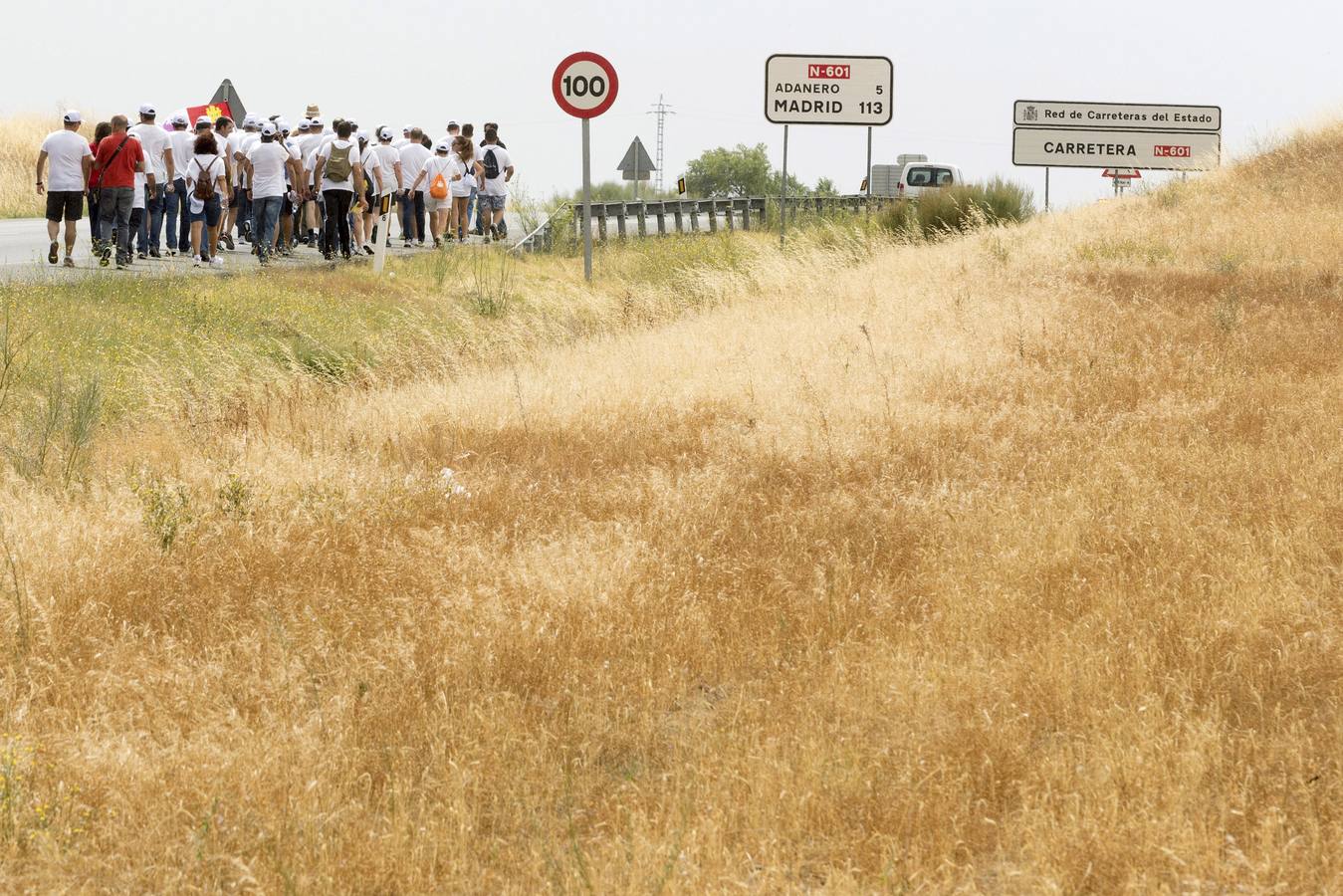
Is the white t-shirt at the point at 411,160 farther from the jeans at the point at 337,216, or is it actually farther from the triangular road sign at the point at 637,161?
the triangular road sign at the point at 637,161

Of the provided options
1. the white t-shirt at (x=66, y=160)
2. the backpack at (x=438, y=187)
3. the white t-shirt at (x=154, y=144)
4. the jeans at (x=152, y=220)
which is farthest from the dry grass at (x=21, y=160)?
the white t-shirt at (x=66, y=160)

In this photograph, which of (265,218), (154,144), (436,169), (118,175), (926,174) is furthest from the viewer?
(926,174)

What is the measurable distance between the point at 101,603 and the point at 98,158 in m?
13.9

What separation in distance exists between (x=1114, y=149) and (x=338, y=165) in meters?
14.4

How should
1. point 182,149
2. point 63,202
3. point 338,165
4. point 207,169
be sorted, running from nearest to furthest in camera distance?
point 63,202 → point 207,169 → point 182,149 → point 338,165

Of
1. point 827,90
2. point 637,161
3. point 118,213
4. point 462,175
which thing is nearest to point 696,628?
point 118,213

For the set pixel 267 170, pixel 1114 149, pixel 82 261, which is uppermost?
pixel 1114 149

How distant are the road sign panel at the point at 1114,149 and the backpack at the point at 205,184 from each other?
49.1 feet

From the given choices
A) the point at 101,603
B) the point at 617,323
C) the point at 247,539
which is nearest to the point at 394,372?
the point at 617,323

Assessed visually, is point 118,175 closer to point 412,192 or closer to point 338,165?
point 338,165

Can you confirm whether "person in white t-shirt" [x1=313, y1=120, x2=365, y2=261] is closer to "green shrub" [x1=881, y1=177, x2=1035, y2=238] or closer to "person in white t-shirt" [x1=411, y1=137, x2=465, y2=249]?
"person in white t-shirt" [x1=411, y1=137, x2=465, y2=249]

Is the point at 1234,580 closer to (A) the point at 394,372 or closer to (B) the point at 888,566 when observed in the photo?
(B) the point at 888,566

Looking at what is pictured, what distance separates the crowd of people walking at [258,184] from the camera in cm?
1859

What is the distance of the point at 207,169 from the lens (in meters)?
20.0
